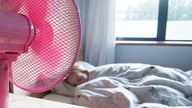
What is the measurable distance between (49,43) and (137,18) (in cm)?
197

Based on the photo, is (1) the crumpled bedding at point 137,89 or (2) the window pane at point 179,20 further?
(2) the window pane at point 179,20

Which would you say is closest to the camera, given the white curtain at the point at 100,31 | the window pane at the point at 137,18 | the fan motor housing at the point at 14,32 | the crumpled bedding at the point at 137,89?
the fan motor housing at the point at 14,32

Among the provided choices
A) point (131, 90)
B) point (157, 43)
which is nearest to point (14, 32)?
point (131, 90)

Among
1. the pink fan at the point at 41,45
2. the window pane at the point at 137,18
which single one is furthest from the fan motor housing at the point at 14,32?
the window pane at the point at 137,18

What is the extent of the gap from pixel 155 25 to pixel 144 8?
21 cm

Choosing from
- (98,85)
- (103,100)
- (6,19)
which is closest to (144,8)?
(98,85)

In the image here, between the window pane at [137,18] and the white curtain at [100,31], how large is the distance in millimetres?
139

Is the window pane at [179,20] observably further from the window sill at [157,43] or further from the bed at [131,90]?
the bed at [131,90]

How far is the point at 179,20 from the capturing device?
218 centimetres

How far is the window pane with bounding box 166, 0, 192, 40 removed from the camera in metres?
2.14

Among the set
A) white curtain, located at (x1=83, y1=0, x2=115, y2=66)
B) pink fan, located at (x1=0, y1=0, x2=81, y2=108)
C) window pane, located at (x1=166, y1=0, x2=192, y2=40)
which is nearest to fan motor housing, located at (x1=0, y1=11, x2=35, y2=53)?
pink fan, located at (x1=0, y1=0, x2=81, y2=108)

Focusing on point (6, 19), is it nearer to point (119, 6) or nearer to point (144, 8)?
point (119, 6)

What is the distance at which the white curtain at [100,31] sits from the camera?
6.74ft

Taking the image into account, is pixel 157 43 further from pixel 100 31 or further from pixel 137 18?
pixel 100 31
